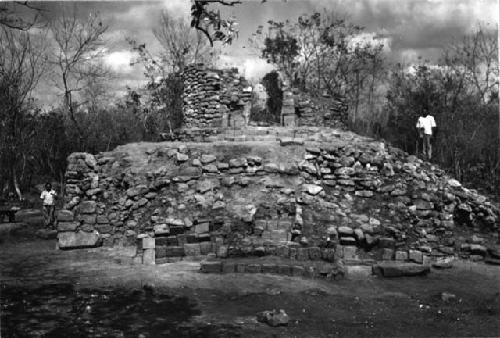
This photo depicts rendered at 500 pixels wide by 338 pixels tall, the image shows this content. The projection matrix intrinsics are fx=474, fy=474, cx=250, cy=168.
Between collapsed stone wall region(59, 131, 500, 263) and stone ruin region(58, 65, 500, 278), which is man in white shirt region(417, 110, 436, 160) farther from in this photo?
collapsed stone wall region(59, 131, 500, 263)

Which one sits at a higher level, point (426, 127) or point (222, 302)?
point (426, 127)

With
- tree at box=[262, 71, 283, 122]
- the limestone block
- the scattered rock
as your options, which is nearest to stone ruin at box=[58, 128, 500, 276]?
the limestone block

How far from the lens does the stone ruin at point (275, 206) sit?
9.22 meters

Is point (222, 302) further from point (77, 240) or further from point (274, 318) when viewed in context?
point (77, 240)

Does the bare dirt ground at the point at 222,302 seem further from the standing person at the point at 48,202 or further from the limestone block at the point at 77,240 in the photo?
the standing person at the point at 48,202

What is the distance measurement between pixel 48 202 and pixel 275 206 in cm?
594

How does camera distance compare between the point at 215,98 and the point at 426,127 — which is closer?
the point at 426,127

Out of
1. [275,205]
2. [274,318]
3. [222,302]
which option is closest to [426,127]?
[275,205]

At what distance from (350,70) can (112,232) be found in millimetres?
22300

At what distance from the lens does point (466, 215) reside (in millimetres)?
10664

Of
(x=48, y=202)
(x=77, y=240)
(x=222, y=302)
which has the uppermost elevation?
(x=48, y=202)

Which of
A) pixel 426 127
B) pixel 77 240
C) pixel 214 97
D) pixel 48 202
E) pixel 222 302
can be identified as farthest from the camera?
pixel 214 97

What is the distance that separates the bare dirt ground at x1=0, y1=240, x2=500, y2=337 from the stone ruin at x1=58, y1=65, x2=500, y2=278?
2.32 ft

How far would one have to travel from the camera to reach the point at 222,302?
6.59m
